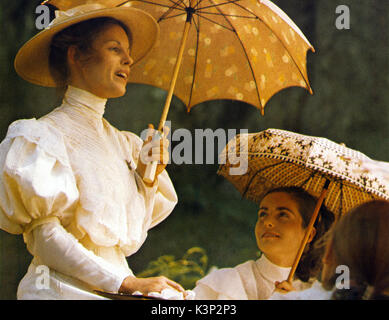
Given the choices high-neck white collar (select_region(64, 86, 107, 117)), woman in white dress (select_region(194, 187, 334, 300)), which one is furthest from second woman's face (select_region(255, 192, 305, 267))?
high-neck white collar (select_region(64, 86, 107, 117))

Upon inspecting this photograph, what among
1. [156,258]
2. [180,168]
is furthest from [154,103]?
[156,258]

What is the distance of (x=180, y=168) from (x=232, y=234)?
0.49 meters

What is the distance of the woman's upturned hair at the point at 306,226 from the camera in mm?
3531

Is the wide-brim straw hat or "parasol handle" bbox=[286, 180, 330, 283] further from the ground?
the wide-brim straw hat

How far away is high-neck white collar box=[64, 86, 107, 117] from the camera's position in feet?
10.5

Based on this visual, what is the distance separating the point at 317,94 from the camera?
4.22 m

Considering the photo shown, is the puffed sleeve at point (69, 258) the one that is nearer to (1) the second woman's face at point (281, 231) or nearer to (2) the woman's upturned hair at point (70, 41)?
(2) the woman's upturned hair at point (70, 41)

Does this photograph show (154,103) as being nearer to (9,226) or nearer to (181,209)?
(181,209)

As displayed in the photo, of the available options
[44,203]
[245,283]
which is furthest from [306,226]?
[44,203]

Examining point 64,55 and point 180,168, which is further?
point 180,168

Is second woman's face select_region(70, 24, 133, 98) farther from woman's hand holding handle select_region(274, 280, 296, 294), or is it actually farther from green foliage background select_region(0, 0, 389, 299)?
woman's hand holding handle select_region(274, 280, 296, 294)

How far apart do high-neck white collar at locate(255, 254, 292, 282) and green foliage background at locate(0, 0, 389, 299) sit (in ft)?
1.70

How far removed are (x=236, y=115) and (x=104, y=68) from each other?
1221mm

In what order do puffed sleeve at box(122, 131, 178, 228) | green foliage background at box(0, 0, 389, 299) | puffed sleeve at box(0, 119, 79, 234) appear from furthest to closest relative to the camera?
green foliage background at box(0, 0, 389, 299) < puffed sleeve at box(122, 131, 178, 228) < puffed sleeve at box(0, 119, 79, 234)
